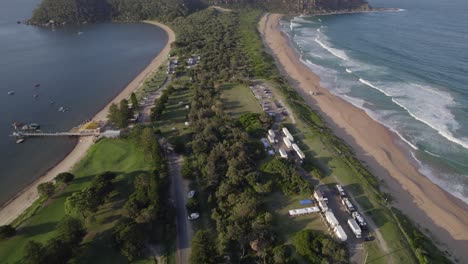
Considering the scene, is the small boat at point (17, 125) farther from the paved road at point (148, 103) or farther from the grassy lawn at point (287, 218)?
the grassy lawn at point (287, 218)

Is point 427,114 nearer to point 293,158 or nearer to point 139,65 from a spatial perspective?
point 293,158

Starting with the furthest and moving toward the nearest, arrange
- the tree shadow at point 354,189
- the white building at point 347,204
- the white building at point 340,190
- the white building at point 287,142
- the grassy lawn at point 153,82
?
the grassy lawn at point 153,82 → the white building at point 287,142 → the tree shadow at point 354,189 → the white building at point 340,190 → the white building at point 347,204

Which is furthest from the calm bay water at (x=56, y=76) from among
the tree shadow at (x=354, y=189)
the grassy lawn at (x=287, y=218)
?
the tree shadow at (x=354, y=189)

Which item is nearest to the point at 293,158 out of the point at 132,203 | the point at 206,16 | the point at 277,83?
the point at 132,203

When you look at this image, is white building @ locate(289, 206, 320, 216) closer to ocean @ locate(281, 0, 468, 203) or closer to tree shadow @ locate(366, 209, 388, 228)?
tree shadow @ locate(366, 209, 388, 228)

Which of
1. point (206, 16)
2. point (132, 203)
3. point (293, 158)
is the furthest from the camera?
point (206, 16)

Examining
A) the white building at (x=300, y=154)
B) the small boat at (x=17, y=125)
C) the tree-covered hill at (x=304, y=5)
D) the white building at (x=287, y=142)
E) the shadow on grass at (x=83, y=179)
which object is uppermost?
the tree-covered hill at (x=304, y=5)

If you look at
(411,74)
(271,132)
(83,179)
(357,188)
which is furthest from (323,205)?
(411,74)
